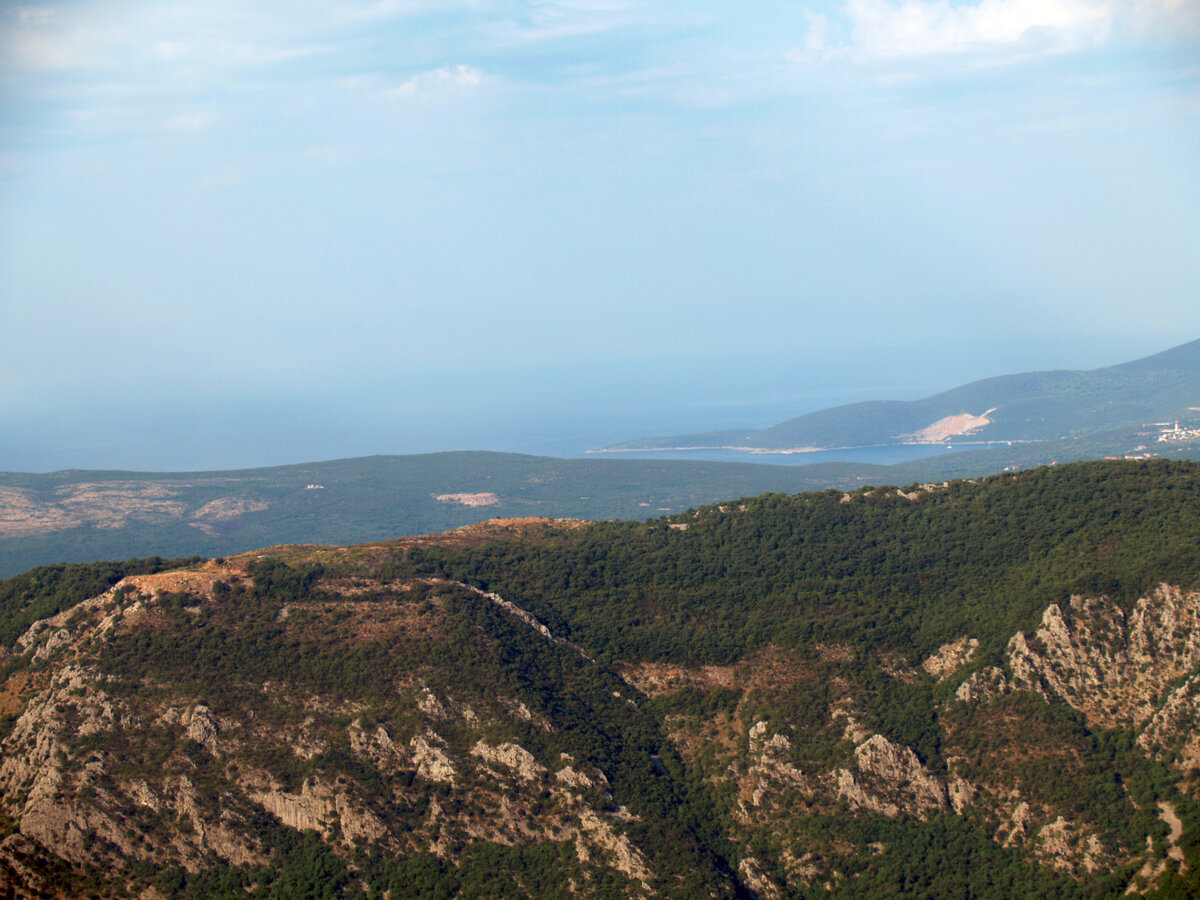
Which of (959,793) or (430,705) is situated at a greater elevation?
(430,705)

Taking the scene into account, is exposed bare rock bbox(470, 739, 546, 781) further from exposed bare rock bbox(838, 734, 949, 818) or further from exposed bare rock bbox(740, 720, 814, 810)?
exposed bare rock bbox(838, 734, 949, 818)

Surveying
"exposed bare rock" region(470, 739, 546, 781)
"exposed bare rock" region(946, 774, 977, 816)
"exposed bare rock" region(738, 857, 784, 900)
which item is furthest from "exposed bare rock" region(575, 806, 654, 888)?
"exposed bare rock" region(946, 774, 977, 816)

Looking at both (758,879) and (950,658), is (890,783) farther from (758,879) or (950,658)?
(950,658)

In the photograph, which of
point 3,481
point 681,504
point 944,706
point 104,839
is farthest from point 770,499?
point 3,481

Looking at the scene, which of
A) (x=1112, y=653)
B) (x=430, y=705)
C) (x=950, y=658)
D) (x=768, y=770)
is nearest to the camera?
(x=768, y=770)

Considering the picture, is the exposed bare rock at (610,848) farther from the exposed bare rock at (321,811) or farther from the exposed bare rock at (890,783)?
the exposed bare rock at (890,783)

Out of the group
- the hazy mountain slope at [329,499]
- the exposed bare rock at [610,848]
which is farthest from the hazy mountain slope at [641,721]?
the hazy mountain slope at [329,499]

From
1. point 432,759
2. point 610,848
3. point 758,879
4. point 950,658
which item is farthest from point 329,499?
point 758,879
